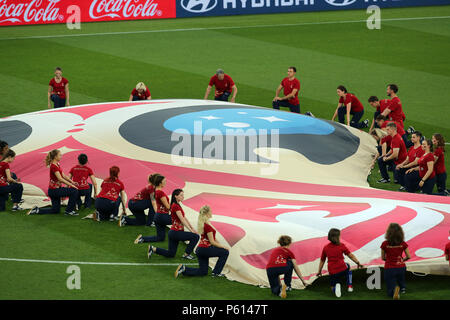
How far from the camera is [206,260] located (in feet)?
36.3

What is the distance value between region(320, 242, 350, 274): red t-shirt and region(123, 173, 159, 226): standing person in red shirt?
3.90 m

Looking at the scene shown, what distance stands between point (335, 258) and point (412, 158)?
5606mm

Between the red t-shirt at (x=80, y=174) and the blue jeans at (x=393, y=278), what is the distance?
20.7ft

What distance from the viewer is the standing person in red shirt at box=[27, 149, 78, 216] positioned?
1357 cm

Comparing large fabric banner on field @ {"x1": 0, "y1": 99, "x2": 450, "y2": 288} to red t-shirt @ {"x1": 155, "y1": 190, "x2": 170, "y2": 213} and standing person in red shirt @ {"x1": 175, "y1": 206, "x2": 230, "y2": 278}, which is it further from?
red t-shirt @ {"x1": 155, "y1": 190, "x2": 170, "y2": 213}

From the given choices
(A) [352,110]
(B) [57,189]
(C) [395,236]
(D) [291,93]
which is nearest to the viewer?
(C) [395,236]

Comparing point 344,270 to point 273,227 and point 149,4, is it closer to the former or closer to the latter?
point 273,227

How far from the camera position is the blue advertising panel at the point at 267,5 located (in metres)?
35.8

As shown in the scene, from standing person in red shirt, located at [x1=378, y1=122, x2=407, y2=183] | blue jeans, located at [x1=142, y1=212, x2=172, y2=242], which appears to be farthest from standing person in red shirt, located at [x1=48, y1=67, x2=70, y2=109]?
standing person in red shirt, located at [x1=378, y1=122, x2=407, y2=183]

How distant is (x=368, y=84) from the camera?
24688 mm

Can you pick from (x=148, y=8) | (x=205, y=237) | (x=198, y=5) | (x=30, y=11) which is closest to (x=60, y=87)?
(x=205, y=237)

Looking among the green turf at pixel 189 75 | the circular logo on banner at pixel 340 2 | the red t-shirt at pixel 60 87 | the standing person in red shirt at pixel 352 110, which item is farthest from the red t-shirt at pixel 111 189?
the circular logo on banner at pixel 340 2

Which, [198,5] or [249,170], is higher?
[198,5]

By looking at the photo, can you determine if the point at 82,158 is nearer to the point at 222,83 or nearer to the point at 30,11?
the point at 222,83
